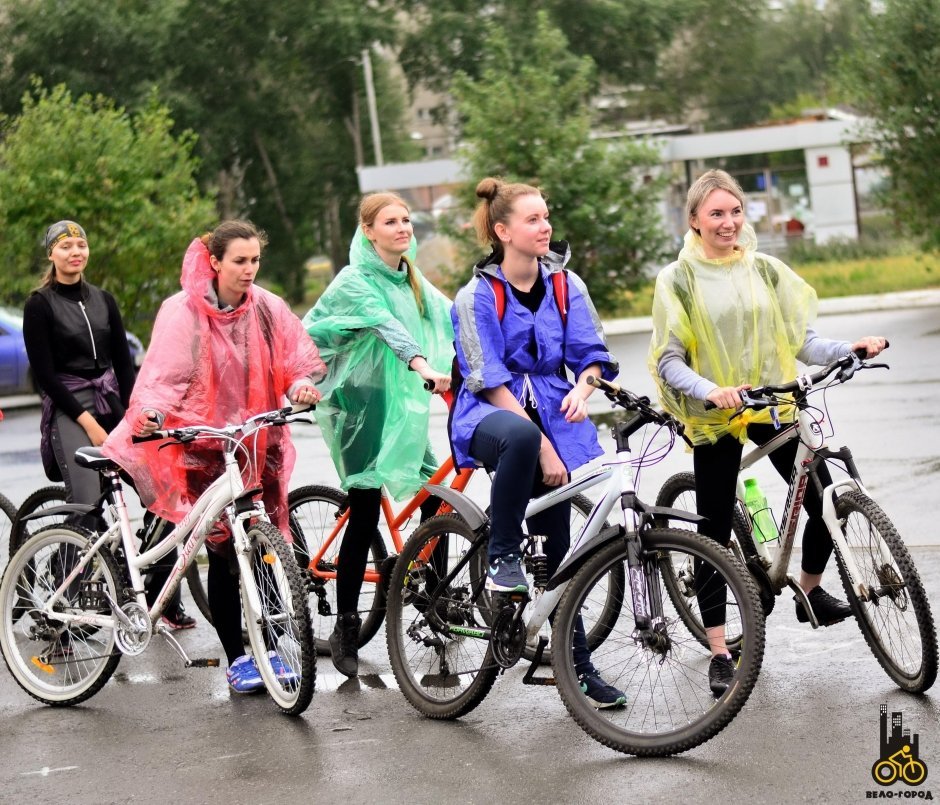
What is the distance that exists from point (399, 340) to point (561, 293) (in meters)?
0.83

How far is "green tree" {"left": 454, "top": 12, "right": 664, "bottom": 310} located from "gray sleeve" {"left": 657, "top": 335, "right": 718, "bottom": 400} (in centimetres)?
1914

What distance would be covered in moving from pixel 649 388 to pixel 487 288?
10.4 metres

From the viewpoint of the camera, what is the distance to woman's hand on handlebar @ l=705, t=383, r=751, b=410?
16.7 feet

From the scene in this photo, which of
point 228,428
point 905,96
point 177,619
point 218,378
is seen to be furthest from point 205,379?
point 905,96

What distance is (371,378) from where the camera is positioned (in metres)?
6.33

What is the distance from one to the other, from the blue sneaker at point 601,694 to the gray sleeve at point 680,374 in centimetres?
103

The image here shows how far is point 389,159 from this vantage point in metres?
57.3

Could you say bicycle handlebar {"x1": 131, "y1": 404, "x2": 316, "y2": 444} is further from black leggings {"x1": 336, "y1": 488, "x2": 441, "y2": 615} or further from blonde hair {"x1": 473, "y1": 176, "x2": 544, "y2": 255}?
blonde hair {"x1": 473, "y1": 176, "x2": 544, "y2": 255}

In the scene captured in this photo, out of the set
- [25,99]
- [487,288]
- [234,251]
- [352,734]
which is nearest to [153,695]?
[352,734]

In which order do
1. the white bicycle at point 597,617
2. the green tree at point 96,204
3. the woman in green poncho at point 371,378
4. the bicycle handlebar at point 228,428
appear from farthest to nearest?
the green tree at point 96,204 < the woman in green poncho at point 371,378 < the bicycle handlebar at point 228,428 < the white bicycle at point 597,617

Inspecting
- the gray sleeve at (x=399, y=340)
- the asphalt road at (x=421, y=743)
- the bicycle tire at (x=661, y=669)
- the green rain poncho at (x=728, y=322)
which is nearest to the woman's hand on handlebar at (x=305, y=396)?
the gray sleeve at (x=399, y=340)

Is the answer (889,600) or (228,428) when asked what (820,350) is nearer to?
(889,600)

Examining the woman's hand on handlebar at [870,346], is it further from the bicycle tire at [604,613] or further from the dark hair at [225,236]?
the dark hair at [225,236]

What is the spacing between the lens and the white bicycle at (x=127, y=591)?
5551 millimetres
